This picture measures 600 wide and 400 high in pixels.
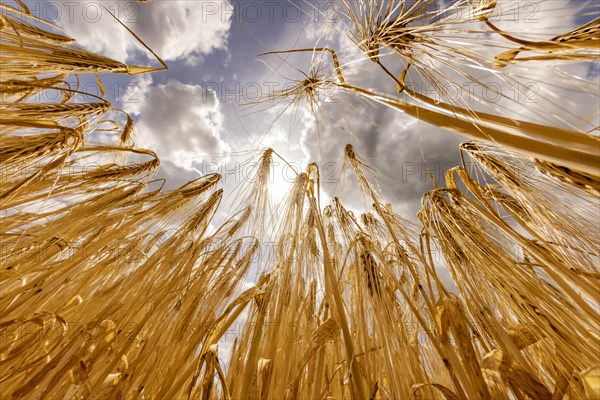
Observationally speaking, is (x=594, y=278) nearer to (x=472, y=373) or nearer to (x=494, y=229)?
(x=494, y=229)

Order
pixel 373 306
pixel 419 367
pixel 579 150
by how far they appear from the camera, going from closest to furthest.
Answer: pixel 579 150 → pixel 419 367 → pixel 373 306

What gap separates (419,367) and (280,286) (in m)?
0.45

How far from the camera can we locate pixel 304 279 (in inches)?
37.9

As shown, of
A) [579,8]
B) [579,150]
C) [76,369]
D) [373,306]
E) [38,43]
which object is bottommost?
[76,369]

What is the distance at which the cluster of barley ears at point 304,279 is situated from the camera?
0.53 metres

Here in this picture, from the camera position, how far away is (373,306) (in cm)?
81

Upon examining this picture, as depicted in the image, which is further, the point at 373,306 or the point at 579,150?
the point at 373,306

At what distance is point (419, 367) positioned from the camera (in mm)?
684

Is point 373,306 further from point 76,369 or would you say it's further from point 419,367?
point 76,369

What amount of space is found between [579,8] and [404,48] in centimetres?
30

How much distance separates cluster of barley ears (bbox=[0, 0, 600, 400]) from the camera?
20.9 inches

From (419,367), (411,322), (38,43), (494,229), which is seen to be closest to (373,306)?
(419,367)

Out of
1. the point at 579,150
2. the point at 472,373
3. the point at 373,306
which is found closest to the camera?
the point at 579,150

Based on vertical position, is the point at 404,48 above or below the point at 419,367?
above
